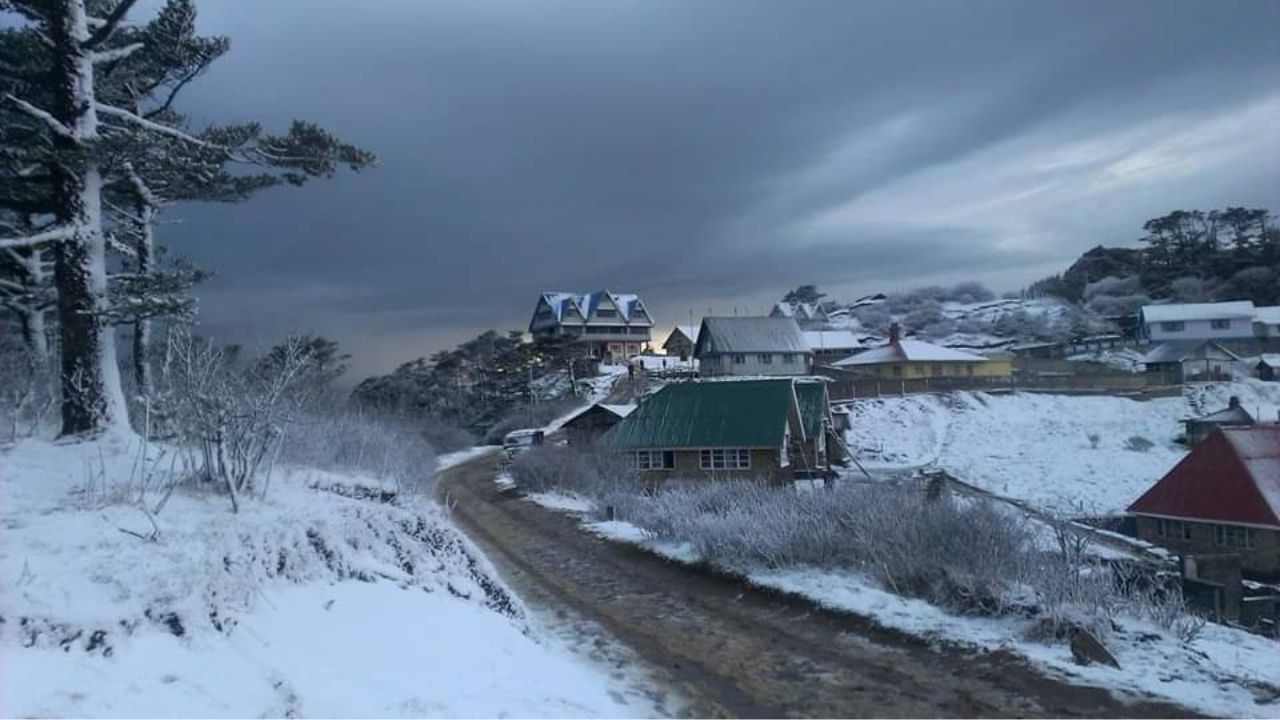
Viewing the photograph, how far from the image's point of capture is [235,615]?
21.5ft

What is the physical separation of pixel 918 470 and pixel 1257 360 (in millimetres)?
46044

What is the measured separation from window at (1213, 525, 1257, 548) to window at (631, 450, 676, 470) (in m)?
18.4

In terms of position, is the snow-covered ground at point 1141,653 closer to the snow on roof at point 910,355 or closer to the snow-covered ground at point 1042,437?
the snow-covered ground at point 1042,437

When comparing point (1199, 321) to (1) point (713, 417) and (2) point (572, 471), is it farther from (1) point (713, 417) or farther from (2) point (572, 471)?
(2) point (572, 471)

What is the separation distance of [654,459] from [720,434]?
299cm

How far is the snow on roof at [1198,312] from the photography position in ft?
233

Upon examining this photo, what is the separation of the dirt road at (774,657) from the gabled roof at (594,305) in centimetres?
6618

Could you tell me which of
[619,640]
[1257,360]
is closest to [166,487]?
[619,640]

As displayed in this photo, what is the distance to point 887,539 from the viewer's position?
12.1 meters

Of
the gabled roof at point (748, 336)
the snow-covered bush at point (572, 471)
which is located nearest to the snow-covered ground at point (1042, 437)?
the snow-covered bush at point (572, 471)

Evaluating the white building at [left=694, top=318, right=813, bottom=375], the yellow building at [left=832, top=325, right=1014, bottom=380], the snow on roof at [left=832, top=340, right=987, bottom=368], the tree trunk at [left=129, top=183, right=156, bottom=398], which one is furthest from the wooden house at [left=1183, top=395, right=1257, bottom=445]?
the tree trunk at [left=129, top=183, right=156, bottom=398]

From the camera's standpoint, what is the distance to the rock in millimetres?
7868

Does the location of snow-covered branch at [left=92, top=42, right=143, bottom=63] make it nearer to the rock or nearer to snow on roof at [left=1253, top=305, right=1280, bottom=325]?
the rock

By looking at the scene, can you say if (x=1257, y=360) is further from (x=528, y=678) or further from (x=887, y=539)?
(x=528, y=678)
